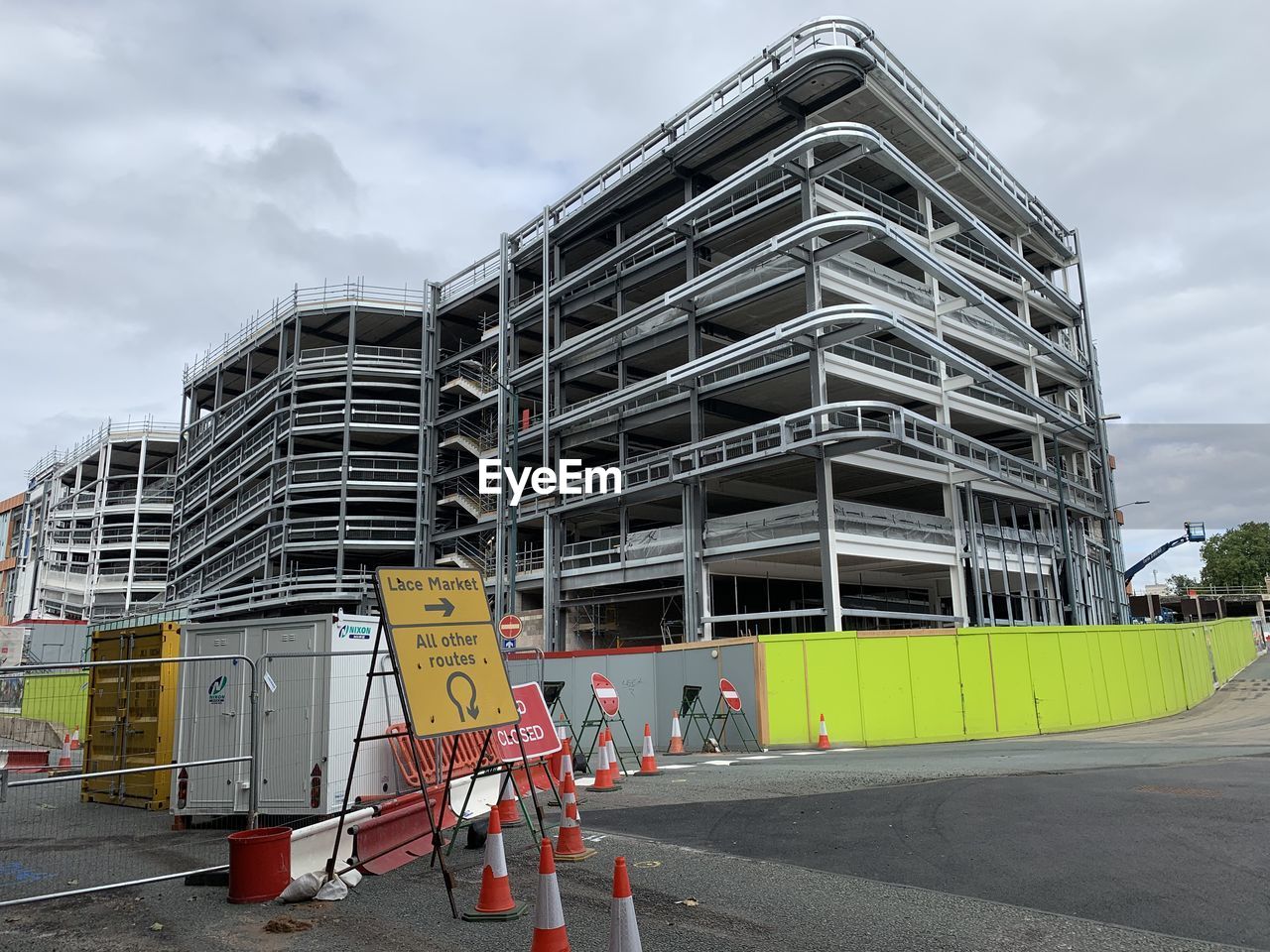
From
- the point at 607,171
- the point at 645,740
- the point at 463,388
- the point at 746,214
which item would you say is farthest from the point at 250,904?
the point at 463,388

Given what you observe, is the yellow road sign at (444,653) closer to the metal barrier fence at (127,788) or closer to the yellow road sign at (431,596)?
the yellow road sign at (431,596)

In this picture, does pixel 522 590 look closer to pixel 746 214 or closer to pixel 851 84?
pixel 746 214

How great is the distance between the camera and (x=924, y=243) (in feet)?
105

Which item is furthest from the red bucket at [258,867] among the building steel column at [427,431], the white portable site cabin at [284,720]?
the building steel column at [427,431]

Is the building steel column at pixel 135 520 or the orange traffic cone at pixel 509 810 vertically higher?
the building steel column at pixel 135 520

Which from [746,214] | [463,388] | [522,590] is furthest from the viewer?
[463,388]

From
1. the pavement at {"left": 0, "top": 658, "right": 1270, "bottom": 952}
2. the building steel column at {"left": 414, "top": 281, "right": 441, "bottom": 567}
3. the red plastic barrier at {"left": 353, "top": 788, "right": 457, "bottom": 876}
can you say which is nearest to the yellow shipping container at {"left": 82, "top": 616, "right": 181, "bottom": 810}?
the pavement at {"left": 0, "top": 658, "right": 1270, "bottom": 952}

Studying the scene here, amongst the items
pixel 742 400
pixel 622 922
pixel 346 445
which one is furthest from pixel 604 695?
pixel 346 445

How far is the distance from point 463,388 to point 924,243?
2287 cm

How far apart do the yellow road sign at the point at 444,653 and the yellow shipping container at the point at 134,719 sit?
5536mm

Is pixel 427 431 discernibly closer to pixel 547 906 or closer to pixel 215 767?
pixel 215 767

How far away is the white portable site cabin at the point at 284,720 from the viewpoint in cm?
926

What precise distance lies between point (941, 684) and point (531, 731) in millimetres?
11284

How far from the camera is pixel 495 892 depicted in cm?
588
